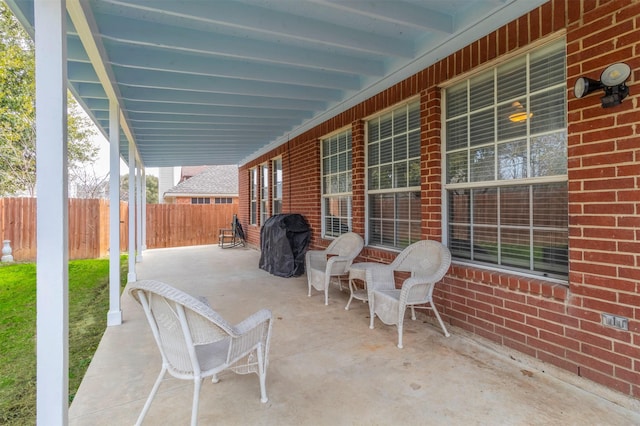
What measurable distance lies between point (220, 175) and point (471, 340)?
18.3m

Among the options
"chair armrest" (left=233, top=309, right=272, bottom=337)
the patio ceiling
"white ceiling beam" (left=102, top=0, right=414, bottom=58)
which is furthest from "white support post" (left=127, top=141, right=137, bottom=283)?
"chair armrest" (left=233, top=309, right=272, bottom=337)

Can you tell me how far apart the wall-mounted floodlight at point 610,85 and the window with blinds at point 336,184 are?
11.1 ft

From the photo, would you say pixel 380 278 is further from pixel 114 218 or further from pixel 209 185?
pixel 209 185

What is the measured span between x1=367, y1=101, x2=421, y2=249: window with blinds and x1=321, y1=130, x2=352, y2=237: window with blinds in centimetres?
62

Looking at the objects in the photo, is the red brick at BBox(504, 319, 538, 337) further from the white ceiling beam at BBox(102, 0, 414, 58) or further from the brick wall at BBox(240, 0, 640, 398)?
the white ceiling beam at BBox(102, 0, 414, 58)

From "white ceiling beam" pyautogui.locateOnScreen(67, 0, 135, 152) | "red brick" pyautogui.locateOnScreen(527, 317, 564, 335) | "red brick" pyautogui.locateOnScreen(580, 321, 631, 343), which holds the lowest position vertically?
"red brick" pyautogui.locateOnScreen(527, 317, 564, 335)

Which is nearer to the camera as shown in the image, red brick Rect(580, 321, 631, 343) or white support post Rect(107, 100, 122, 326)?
red brick Rect(580, 321, 631, 343)

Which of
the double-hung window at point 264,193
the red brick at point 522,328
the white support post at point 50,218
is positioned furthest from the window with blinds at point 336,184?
the white support post at point 50,218

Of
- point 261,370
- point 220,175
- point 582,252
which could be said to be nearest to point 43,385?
point 261,370

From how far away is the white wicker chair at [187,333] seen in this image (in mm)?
1672

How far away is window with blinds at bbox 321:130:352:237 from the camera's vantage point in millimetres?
5348

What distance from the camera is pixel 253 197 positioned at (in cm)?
1033

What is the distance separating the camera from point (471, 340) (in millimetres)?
3027

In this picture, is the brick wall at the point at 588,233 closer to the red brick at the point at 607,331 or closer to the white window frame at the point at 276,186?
the red brick at the point at 607,331
